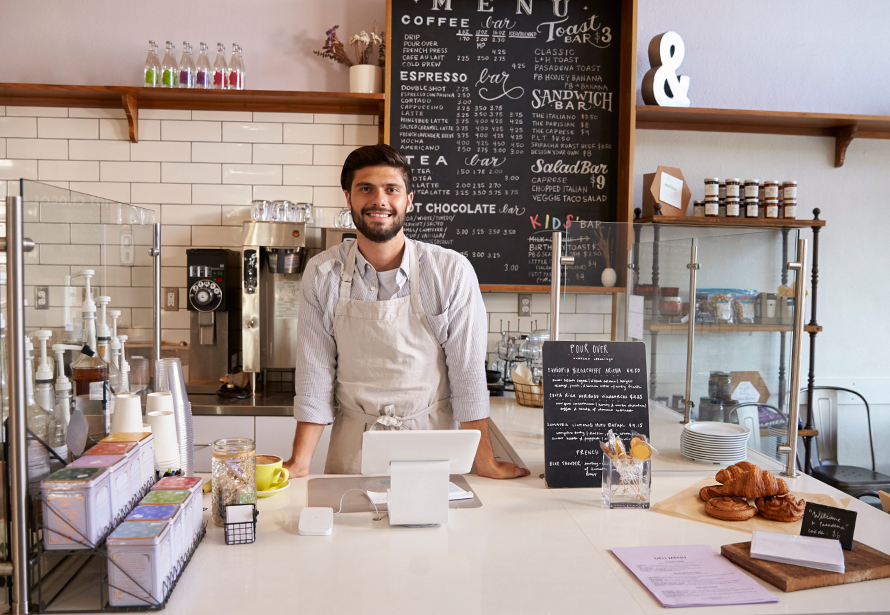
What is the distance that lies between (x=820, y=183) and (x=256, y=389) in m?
3.03

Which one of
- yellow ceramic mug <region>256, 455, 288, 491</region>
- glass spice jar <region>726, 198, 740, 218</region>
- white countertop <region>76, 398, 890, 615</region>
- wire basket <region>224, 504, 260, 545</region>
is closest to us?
white countertop <region>76, 398, 890, 615</region>

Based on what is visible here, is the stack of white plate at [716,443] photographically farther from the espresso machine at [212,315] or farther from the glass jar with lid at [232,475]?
the espresso machine at [212,315]

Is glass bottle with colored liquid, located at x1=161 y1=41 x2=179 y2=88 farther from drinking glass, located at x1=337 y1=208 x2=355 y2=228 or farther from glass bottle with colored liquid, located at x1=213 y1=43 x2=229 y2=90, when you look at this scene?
drinking glass, located at x1=337 y1=208 x2=355 y2=228

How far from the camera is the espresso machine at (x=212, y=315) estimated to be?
3051 mm

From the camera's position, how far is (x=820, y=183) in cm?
359

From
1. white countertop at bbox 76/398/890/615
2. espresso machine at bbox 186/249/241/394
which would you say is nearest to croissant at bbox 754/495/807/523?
white countertop at bbox 76/398/890/615

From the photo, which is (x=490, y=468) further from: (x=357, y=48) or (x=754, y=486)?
(x=357, y=48)

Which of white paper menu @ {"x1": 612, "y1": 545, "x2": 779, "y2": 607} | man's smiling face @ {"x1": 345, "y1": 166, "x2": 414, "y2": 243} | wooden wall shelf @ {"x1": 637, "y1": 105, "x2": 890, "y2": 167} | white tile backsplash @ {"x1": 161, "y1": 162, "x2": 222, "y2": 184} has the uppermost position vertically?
A: wooden wall shelf @ {"x1": 637, "y1": 105, "x2": 890, "y2": 167}

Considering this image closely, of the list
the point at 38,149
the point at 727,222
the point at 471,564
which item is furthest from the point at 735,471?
the point at 38,149

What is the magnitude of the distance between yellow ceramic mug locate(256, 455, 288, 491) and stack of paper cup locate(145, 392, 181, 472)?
8.2 inches

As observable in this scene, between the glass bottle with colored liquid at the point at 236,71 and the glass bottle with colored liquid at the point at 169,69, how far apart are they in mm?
248

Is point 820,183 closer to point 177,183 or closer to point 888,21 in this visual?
point 888,21

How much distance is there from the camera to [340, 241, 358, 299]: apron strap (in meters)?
2.04

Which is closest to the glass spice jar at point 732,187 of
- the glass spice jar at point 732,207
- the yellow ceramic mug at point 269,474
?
the glass spice jar at point 732,207
